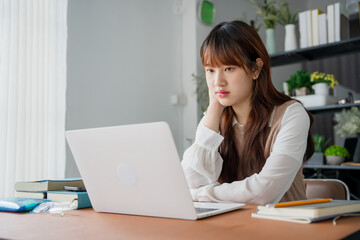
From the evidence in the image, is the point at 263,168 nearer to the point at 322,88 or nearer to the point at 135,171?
the point at 135,171

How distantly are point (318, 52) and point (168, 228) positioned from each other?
268cm

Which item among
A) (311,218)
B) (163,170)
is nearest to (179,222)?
(163,170)

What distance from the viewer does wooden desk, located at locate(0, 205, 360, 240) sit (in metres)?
0.66

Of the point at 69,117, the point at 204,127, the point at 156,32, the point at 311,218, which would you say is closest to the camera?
the point at 311,218

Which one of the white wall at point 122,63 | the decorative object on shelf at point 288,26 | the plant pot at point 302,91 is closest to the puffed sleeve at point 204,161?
the white wall at point 122,63

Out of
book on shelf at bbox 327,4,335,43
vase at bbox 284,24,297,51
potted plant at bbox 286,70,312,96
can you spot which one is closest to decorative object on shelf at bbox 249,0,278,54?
vase at bbox 284,24,297,51

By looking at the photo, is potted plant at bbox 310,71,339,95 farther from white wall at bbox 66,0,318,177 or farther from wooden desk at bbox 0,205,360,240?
wooden desk at bbox 0,205,360,240

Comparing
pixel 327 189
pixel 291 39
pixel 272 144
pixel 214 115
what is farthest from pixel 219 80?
pixel 291 39

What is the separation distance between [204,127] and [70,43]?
1.52 m

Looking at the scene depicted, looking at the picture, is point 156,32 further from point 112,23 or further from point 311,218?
point 311,218

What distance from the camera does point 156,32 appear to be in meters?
3.20

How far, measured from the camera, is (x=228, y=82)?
140 cm

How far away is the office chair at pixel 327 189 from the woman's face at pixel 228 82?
440 mm

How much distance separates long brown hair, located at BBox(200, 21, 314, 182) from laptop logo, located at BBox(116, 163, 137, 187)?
25.4 inches
